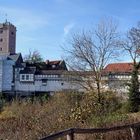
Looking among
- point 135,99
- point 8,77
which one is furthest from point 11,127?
point 8,77

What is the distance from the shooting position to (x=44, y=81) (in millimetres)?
76812

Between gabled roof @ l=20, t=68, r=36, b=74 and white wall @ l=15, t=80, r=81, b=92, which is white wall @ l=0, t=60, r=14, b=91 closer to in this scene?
white wall @ l=15, t=80, r=81, b=92

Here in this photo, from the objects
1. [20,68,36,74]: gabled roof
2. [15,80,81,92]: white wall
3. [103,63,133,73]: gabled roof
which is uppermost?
[20,68,36,74]: gabled roof

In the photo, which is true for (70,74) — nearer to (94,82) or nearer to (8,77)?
(94,82)

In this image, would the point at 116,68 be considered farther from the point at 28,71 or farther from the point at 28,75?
the point at 28,71

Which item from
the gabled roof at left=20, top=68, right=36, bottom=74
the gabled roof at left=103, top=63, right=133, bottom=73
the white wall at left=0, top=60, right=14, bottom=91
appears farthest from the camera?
the white wall at left=0, top=60, right=14, bottom=91

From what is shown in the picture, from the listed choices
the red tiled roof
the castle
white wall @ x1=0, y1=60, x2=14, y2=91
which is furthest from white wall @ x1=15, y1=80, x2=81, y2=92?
the red tiled roof

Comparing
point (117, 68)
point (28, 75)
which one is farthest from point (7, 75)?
point (117, 68)

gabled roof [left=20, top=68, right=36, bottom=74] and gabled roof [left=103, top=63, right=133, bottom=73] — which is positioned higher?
gabled roof [left=20, top=68, right=36, bottom=74]

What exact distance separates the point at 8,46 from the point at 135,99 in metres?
81.9

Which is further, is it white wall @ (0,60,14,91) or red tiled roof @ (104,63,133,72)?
white wall @ (0,60,14,91)

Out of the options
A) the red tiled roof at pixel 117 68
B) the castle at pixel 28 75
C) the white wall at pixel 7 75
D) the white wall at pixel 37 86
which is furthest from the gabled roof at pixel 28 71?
the red tiled roof at pixel 117 68

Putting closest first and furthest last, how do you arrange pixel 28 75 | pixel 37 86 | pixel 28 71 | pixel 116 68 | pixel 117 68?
pixel 116 68 → pixel 117 68 → pixel 37 86 → pixel 28 75 → pixel 28 71

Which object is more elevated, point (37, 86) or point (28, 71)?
point (28, 71)
